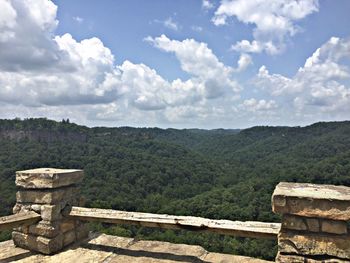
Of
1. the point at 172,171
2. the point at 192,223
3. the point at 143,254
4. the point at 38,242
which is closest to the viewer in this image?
the point at 192,223

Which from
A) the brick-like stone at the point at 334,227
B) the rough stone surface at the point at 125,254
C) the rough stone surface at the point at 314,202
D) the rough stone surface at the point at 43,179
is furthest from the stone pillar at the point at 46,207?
the brick-like stone at the point at 334,227

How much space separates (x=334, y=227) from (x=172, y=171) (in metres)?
57.3

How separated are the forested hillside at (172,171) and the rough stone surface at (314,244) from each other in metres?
15.7

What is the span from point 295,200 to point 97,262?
2105 millimetres

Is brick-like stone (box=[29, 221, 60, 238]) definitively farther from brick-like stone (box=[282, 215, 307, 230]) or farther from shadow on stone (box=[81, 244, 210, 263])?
brick-like stone (box=[282, 215, 307, 230])

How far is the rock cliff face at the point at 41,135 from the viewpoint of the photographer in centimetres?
6912

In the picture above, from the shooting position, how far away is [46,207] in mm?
3621

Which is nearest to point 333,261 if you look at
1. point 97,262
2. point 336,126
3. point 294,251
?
point 294,251

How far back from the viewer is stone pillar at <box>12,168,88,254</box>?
3.58 m

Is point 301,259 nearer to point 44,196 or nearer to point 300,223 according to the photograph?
point 300,223

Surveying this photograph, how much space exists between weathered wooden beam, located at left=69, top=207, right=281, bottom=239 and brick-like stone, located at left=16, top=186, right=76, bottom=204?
333 millimetres

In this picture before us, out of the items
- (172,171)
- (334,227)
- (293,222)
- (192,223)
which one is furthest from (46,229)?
(172,171)

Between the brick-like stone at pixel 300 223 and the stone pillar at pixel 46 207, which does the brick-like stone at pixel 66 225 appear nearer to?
the stone pillar at pixel 46 207

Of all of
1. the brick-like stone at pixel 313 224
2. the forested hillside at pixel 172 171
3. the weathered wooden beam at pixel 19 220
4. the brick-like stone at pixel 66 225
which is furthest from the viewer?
the forested hillside at pixel 172 171
